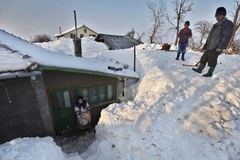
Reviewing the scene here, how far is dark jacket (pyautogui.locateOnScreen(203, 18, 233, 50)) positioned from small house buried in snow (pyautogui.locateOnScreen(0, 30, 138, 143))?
3.91 meters

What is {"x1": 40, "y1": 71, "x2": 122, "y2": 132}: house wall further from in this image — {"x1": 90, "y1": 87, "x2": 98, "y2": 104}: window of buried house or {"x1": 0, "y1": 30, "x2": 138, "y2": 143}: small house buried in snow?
{"x1": 90, "y1": 87, "x2": 98, "y2": 104}: window of buried house

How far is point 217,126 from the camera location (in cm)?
437

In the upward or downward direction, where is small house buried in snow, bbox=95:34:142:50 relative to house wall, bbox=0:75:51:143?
upward

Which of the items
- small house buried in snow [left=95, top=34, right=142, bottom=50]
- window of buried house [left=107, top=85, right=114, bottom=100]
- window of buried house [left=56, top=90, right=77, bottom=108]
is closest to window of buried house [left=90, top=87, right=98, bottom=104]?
window of buried house [left=107, top=85, right=114, bottom=100]

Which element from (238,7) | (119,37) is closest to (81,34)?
(119,37)

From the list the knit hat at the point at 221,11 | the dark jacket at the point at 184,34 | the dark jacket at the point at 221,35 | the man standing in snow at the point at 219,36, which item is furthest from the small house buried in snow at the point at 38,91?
the knit hat at the point at 221,11

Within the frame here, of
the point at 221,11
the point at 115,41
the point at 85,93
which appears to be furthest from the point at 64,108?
the point at 115,41

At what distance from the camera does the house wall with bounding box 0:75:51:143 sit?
5117 millimetres

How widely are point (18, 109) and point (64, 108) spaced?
1.91 metres

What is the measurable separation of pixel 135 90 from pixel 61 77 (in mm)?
3691

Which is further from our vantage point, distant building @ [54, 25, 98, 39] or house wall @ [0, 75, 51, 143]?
distant building @ [54, 25, 98, 39]

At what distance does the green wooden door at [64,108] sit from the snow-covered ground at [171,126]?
1.96 meters

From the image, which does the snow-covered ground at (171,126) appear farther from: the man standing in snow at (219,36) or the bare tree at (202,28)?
the bare tree at (202,28)

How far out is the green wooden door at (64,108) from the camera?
21.7ft
